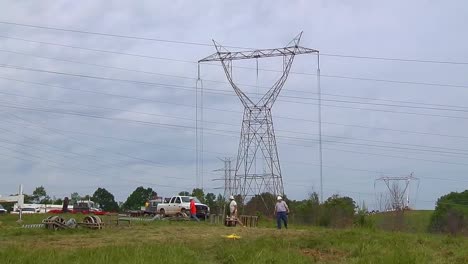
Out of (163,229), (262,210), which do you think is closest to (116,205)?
(262,210)

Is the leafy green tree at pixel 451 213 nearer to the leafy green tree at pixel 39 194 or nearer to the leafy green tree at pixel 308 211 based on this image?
the leafy green tree at pixel 308 211

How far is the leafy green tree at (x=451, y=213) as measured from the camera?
49.7m

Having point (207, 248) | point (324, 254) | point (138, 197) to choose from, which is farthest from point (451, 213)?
point (138, 197)

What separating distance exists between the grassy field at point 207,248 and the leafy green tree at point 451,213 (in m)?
27.7

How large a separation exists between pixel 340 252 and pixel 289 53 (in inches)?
982

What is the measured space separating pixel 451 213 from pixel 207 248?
45079 millimetres

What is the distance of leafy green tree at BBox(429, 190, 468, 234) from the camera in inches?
1955

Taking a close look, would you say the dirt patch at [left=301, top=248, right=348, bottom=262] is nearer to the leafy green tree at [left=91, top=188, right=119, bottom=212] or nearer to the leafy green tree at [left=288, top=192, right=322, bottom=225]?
the leafy green tree at [left=288, top=192, right=322, bottom=225]

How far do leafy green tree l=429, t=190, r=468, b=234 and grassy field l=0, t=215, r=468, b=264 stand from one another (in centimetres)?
2774

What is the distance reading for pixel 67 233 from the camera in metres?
24.9

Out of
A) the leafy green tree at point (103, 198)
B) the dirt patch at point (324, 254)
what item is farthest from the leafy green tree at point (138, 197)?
the dirt patch at point (324, 254)

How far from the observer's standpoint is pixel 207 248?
18562 mm

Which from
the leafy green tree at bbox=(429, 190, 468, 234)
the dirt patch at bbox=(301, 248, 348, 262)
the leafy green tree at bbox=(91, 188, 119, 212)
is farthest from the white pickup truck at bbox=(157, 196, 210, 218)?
the leafy green tree at bbox=(91, 188, 119, 212)

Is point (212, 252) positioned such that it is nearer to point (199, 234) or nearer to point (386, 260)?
point (386, 260)
